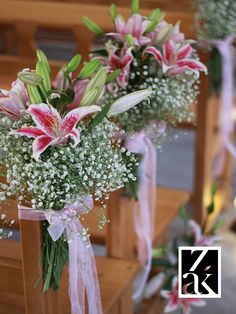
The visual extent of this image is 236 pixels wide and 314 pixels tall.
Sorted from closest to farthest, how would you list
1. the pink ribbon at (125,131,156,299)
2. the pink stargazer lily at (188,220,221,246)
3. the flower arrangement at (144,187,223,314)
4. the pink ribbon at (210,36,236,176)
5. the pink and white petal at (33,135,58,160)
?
the pink and white petal at (33,135,58,160)
the pink ribbon at (125,131,156,299)
the flower arrangement at (144,187,223,314)
the pink stargazer lily at (188,220,221,246)
the pink ribbon at (210,36,236,176)

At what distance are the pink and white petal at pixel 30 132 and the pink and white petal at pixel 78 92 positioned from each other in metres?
0.14

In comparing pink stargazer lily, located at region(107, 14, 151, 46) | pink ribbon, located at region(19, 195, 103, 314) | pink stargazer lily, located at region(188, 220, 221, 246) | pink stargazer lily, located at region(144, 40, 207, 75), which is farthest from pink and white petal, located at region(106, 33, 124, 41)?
pink stargazer lily, located at region(188, 220, 221, 246)

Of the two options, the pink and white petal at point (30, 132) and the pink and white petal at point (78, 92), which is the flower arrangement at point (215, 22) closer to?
the pink and white petal at point (78, 92)

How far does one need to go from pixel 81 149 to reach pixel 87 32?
1.84 m

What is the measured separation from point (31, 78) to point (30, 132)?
13 centimetres

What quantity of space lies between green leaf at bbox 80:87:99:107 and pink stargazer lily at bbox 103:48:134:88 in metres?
0.45

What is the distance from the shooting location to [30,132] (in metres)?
1.27

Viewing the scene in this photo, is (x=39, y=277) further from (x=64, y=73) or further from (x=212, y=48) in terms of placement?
Answer: (x=212, y=48)

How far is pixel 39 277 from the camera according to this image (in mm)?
1464

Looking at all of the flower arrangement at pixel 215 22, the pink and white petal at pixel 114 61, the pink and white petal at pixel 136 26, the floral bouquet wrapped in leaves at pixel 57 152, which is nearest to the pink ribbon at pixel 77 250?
the floral bouquet wrapped in leaves at pixel 57 152

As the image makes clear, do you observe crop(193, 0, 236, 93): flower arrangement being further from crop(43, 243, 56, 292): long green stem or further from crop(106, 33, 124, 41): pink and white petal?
crop(43, 243, 56, 292): long green stem

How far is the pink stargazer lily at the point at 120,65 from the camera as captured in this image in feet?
5.89

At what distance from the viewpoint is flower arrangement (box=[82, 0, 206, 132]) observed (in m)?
1.82

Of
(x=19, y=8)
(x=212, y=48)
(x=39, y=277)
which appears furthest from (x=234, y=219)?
(x=39, y=277)
